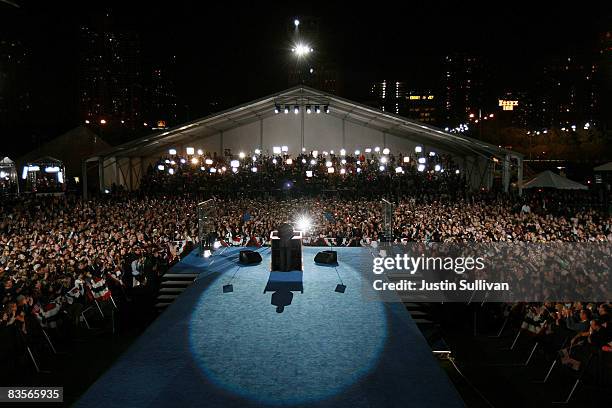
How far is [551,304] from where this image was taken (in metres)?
9.29

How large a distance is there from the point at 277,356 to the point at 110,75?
344 feet

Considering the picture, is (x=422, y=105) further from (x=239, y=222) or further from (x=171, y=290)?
(x=171, y=290)

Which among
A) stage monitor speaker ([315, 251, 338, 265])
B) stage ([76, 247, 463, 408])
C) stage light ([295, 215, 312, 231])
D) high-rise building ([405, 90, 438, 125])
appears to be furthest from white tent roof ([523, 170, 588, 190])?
high-rise building ([405, 90, 438, 125])

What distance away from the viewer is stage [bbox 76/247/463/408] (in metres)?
6.77

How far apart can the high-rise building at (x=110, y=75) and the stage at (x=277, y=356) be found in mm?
84287

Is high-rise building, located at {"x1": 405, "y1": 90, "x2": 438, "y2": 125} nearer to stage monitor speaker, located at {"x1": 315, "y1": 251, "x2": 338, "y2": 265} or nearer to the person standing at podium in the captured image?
stage monitor speaker, located at {"x1": 315, "y1": 251, "x2": 338, "y2": 265}

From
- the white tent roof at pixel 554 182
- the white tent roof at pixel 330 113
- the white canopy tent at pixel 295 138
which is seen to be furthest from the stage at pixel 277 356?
the white canopy tent at pixel 295 138

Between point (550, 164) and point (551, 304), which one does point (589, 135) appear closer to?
point (550, 164)

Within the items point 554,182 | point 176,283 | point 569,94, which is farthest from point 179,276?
point 569,94

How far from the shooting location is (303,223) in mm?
18859

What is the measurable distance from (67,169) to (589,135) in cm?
4059

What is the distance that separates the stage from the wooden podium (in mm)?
990

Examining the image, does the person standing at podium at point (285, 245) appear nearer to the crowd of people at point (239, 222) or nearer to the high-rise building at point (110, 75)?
the crowd of people at point (239, 222)

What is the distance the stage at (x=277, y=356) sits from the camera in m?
6.77
